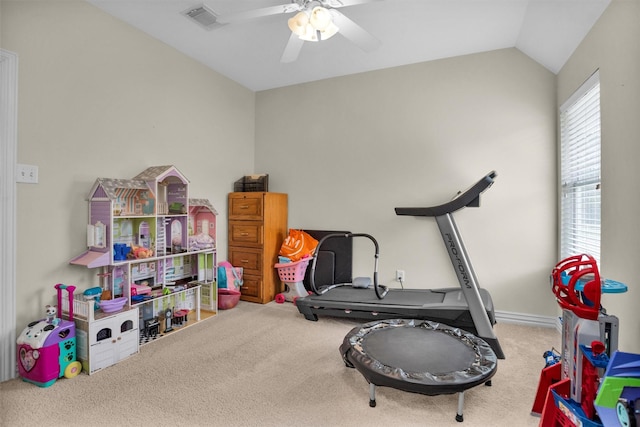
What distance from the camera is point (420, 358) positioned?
1986 mm

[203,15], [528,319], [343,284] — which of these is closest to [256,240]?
[343,284]

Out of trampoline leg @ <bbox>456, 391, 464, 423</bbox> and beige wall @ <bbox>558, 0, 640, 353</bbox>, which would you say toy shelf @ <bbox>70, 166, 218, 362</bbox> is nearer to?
trampoline leg @ <bbox>456, 391, 464, 423</bbox>

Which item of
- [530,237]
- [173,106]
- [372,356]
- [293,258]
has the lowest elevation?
[372,356]

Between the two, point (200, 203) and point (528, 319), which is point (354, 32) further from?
point (528, 319)

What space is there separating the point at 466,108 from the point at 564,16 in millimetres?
1121

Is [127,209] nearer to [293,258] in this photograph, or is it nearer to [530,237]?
[293,258]

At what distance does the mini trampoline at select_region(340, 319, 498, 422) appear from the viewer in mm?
1724

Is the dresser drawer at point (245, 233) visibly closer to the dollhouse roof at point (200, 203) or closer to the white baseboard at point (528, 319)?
the dollhouse roof at point (200, 203)

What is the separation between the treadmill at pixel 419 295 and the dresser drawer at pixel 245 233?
31.5 inches

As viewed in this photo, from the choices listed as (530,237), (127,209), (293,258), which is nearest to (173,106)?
(127,209)

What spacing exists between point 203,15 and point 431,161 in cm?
262

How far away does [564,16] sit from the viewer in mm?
2443

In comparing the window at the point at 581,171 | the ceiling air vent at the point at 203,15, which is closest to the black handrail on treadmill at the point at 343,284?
the window at the point at 581,171

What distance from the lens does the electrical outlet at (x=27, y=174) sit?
2.21m
